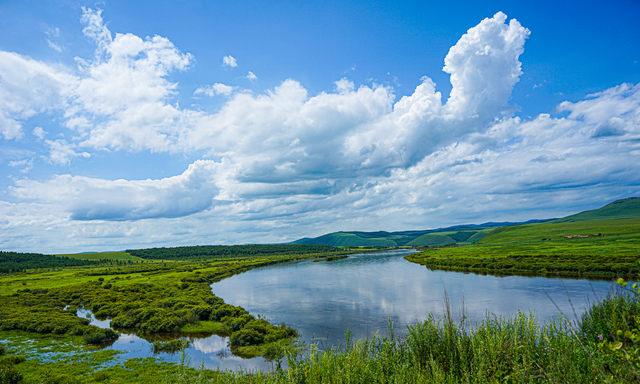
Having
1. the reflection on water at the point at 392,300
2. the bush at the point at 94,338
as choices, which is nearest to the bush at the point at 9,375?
the bush at the point at 94,338

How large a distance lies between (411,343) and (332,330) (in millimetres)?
17271

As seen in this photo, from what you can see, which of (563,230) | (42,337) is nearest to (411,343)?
(42,337)

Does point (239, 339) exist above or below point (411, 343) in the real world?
below

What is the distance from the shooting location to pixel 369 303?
1485 inches

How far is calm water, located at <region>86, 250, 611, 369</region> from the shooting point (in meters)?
24.8

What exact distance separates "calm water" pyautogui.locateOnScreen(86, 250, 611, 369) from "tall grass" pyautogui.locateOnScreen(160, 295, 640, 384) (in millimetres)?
6329

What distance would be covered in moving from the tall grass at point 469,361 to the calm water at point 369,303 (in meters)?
6.33

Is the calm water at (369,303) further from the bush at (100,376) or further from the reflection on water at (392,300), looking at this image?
the bush at (100,376)

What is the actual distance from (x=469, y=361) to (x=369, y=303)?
1133 inches

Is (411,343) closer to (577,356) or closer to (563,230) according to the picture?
(577,356)

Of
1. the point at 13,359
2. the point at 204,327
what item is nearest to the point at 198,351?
the point at 204,327

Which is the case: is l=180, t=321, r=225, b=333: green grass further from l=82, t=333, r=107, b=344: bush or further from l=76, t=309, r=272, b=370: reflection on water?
l=82, t=333, r=107, b=344: bush

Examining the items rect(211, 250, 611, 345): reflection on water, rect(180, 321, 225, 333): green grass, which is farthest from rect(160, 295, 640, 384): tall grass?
rect(180, 321, 225, 333): green grass

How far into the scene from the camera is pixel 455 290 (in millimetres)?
42031
